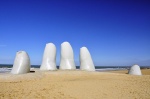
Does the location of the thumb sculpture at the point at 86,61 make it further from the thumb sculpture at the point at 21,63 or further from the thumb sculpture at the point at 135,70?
the thumb sculpture at the point at 21,63

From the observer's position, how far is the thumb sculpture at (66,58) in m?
20.0

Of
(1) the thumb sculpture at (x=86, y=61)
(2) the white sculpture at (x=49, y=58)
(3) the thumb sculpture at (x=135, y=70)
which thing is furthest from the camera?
(1) the thumb sculpture at (x=86, y=61)

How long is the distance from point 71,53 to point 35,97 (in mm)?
12742

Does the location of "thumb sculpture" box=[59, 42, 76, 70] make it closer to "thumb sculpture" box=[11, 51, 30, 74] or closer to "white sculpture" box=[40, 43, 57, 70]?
"white sculpture" box=[40, 43, 57, 70]

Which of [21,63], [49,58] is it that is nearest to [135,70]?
[49,58]

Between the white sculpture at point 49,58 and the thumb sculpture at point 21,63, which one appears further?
the white sculpture at point 49,58

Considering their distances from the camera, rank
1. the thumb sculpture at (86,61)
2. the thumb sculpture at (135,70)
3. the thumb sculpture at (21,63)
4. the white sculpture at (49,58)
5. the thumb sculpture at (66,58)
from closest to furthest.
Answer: the thumb sculpture at (21,63), the thumb sculpture at (135,70), the white sculpture at (49,58), the thumb sculpture at (66,58), the thumb sculpture at (86,61)

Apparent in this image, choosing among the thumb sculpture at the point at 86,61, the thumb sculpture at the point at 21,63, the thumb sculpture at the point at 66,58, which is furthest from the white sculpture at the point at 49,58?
the thumb sculpture at the point at 21,63

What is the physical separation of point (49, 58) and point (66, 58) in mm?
1619

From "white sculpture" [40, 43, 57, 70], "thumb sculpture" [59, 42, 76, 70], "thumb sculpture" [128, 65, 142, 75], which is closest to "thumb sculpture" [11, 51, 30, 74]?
"white sculpture" [40, 43, 57, 70]

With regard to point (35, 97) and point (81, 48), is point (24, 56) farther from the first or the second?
point (35, 97)

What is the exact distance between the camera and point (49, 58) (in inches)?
773

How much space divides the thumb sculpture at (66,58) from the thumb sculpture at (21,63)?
452 cm

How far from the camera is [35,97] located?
25.2ft
